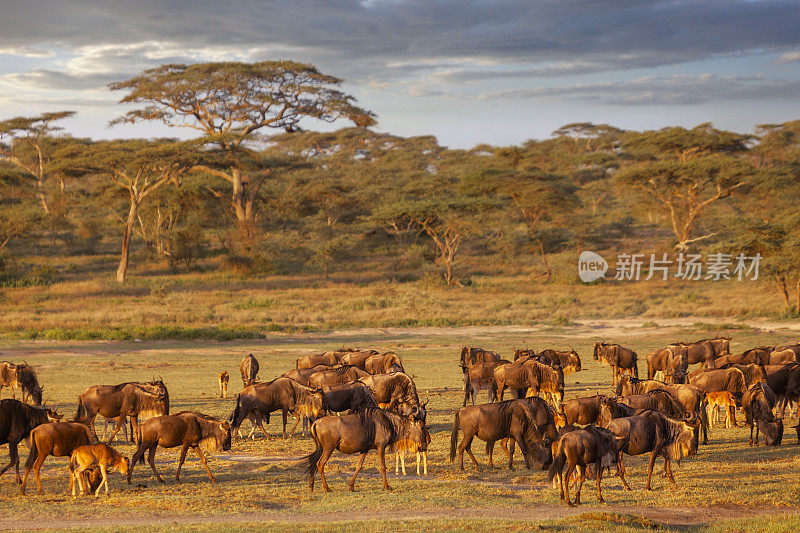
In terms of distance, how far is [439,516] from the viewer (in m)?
10.5

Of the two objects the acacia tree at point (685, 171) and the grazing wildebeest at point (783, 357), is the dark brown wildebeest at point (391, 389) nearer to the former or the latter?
the grazing wildebeest at point (783, 357)

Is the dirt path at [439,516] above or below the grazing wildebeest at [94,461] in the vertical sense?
below

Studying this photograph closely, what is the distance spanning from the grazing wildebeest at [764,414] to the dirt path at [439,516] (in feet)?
11.9

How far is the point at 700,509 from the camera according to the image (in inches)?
431

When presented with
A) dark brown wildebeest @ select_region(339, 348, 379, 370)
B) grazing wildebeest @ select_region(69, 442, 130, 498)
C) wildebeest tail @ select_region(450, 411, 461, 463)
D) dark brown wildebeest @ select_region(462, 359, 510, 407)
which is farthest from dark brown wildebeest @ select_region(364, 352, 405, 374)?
grazing wildebeest @ select_region(69, 442, 130, 498)

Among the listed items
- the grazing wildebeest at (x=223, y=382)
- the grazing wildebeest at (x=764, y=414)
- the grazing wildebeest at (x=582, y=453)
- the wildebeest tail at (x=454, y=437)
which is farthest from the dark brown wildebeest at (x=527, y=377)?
the grazing wildebeest at (x=223, y=382)

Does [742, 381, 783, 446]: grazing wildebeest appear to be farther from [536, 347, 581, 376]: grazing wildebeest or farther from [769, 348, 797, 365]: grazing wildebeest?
[536, 347, 581, 376]: grazing wildebeest

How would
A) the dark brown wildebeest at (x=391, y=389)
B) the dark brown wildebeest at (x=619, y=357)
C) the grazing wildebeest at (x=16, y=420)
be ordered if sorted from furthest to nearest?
the dark brown wildebeest at (x=619, y=357), the dark brown wildebeest at (x=391, y=389), the grazing wildebeest at (x=16, y=420)

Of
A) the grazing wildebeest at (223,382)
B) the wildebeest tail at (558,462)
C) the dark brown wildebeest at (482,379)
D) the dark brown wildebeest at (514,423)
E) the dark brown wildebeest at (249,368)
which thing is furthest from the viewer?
the grazing wildebeest at (223,382)

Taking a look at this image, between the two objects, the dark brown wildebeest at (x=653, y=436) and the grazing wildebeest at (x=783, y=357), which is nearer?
the dark brown wildebeest at (x=653, y=436)

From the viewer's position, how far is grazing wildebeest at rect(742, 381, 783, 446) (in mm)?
14289

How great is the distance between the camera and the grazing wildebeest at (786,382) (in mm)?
16250

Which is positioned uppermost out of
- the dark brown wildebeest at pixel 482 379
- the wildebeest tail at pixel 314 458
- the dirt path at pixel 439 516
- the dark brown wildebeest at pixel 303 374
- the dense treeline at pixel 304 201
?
the dense treeline at pixel 304 201

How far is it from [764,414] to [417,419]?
22.1 ft
